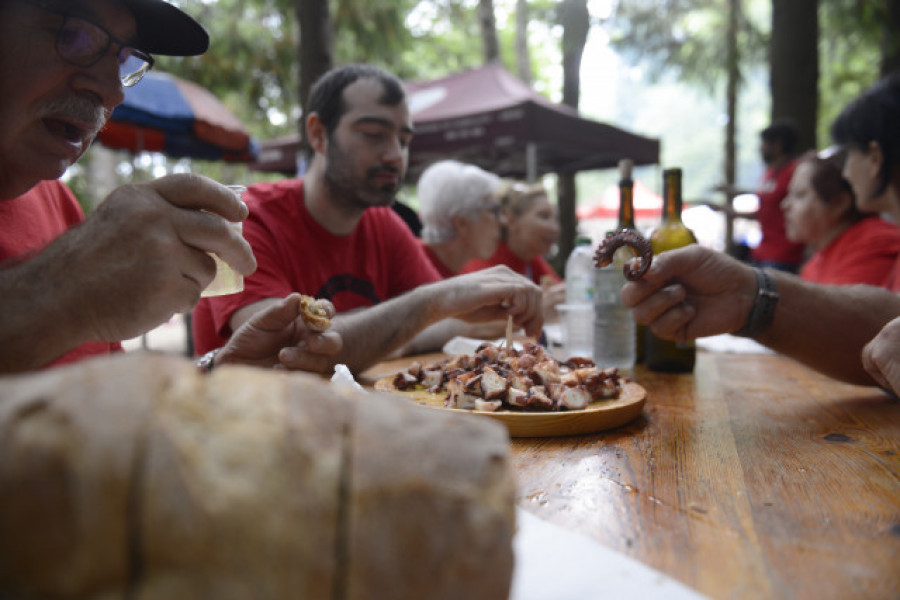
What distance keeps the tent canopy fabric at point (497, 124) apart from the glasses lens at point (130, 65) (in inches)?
187

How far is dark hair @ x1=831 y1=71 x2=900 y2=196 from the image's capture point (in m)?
2.66

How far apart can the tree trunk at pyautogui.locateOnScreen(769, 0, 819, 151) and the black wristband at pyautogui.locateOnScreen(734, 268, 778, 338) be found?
674 centimetres

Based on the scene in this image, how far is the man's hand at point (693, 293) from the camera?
5.75ft

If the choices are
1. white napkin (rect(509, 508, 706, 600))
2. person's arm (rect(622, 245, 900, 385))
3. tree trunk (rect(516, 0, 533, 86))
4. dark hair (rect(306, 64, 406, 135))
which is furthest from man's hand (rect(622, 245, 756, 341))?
tree trunk (rect(516, 0, 533, 86))

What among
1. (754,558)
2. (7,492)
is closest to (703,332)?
(754,558)

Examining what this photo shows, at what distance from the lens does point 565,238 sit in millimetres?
7859

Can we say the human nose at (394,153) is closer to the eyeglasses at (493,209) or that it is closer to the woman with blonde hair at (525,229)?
the eyeglasses at (493,209)

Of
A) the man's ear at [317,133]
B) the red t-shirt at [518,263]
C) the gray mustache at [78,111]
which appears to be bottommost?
the red t-shirt at [518,263]

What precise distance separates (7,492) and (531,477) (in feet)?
2.66

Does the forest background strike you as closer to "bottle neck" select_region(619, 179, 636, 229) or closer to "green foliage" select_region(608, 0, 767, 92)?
"green foliage" select_region(608, 0, 767, 92)

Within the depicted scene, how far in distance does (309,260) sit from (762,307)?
187 centimetres

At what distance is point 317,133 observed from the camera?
3.14 meters

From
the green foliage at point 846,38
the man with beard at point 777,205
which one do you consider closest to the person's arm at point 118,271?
the man with beard at point 777,205

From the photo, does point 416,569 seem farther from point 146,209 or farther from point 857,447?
point 857,447
